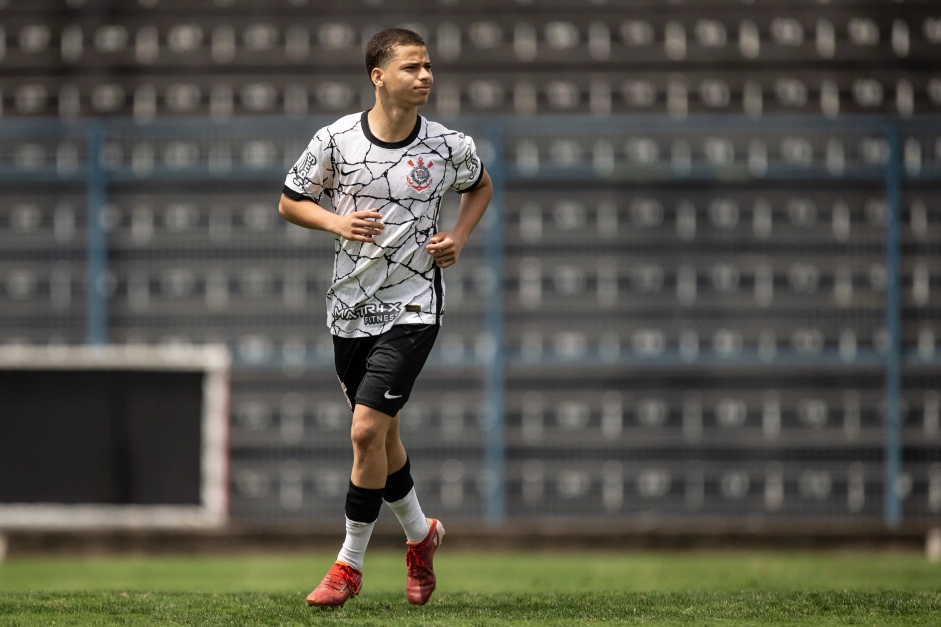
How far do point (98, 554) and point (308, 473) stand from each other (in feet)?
4.74

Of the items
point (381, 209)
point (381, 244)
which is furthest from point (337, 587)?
point (381, 209)

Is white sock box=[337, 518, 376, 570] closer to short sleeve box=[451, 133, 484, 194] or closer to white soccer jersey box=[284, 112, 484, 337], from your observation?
white soccer jersey box=[284, 112, 484, 337]

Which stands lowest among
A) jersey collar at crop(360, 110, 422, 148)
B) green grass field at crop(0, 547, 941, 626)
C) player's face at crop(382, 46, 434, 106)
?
green grass field at crop(0, 547, 941, 626)

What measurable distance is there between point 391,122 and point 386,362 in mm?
790

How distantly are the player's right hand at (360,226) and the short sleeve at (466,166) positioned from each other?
0.42 m

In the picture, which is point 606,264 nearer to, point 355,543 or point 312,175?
point 312,175

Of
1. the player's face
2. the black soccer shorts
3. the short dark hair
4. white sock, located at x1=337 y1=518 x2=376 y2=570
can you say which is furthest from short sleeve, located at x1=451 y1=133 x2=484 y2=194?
white sock, located at x1=337 y1=518 x2=376 y2=570

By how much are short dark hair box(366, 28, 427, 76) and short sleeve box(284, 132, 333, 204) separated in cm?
30

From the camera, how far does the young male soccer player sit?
180 inches

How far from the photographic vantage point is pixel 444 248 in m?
4.61

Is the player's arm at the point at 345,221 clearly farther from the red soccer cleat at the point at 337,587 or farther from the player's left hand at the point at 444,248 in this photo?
the red soccer cleat at the point at 337,587

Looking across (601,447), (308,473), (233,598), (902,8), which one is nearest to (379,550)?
(308,473)

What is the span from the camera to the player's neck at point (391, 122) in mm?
4625

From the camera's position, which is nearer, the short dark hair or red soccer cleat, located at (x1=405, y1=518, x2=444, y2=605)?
the short dark hair
